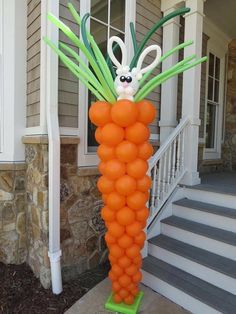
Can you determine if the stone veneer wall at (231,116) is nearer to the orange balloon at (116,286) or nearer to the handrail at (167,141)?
the handrail at (167,141)

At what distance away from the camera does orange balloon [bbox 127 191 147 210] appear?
176cm

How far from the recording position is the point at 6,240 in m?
2.72

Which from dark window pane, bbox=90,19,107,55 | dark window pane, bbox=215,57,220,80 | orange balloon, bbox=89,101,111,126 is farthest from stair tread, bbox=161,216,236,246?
dark window pane, bbox=215,57,220,80

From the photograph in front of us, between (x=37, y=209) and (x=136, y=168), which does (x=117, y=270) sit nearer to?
(x=136, y=168)

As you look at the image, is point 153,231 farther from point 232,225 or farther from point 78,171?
point 78,171

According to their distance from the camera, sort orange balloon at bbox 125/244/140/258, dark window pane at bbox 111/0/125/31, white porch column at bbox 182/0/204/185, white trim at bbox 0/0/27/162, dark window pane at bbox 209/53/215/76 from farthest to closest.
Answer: dark window pane at bbox 209/53/215/76
white porch column at bbox 182/0/204/185
dark window pane at bbox 111/0/125/31
white trim at bbox 0/0/27/162
orange balloon at bbox 125/244/140/258

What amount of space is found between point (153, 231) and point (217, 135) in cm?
305

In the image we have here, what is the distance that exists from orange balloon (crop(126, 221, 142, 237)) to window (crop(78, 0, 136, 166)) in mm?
977

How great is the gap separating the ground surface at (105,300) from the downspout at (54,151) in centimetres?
30

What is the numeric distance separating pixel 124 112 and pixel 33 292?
191 cm

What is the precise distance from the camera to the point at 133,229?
1.82 meters

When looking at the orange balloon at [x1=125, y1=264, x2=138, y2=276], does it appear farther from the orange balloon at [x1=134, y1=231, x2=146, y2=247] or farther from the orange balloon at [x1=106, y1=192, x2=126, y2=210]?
the orange balloon at [x1=106, y1=192, x2=126, y2=210]

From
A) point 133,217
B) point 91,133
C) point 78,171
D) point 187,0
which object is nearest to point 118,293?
point 133,217

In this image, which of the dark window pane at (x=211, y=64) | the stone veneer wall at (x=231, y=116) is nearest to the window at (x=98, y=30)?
the dark window pane at (x=211, y=64)
